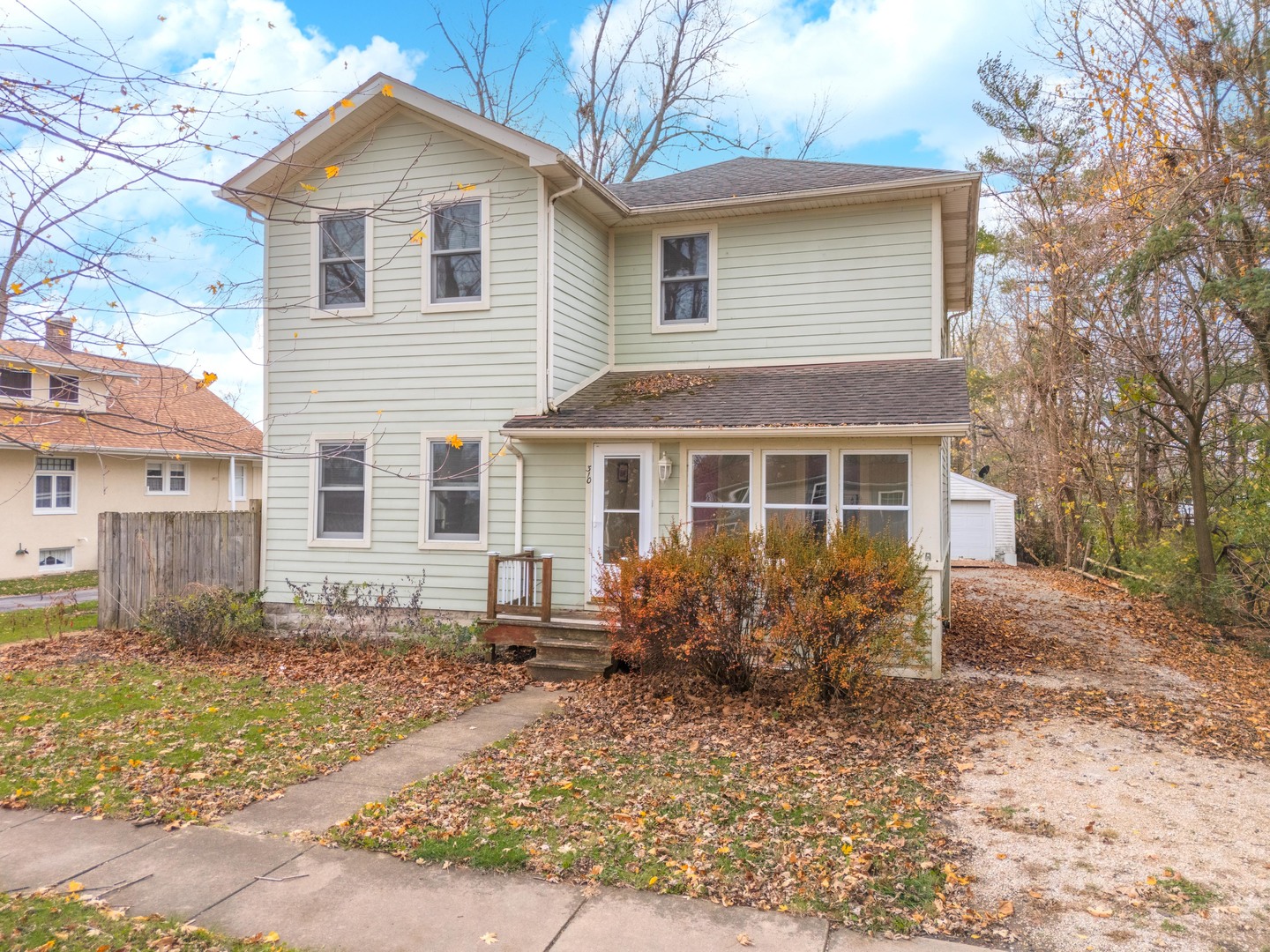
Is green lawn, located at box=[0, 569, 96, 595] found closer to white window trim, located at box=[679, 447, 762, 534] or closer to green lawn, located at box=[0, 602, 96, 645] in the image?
green lawn, located at box=[0, 602, 96, 645]

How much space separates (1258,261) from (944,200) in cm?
462

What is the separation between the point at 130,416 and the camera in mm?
3568

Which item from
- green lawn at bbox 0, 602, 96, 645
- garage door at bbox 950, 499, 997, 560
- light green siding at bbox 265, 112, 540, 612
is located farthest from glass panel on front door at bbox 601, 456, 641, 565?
garage door at bbox 950, 499, 997, 560

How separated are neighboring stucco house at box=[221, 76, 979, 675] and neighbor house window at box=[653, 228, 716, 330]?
0.03 meters

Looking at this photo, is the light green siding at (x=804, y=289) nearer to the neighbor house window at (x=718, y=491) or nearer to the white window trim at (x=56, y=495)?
the neighbor house window at (x=718, y=491)

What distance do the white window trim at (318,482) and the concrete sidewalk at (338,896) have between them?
225 inches

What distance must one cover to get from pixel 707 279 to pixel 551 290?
242 centimetres

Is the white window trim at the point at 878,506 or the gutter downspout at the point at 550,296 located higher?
the gutter downspout at the point at 550,296

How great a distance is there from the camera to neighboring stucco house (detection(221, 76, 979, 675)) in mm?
9617

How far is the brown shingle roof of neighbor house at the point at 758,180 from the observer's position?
421 inches

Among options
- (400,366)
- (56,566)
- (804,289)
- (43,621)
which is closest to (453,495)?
(400,366)

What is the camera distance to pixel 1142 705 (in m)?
7.83

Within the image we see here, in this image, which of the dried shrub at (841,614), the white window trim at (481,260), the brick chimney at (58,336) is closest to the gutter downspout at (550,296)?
the white window trim at (481,260)

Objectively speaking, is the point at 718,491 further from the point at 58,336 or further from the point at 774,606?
the point at 58,336
